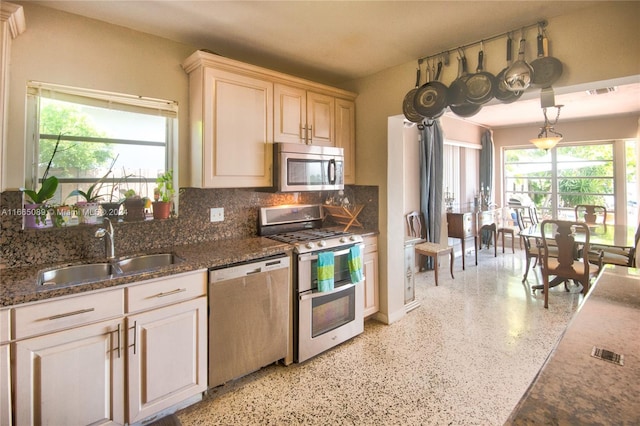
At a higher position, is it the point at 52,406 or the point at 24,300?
the point at 24,300

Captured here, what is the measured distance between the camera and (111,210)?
2.20 metres

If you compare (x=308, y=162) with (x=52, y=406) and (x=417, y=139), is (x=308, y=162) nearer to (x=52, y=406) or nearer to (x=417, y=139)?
(x=52, y=406)

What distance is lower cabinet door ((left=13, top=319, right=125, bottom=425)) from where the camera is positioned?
146 centimetres

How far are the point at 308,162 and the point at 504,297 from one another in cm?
301

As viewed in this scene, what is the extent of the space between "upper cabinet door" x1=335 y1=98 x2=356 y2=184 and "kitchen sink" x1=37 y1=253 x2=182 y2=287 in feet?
6.09

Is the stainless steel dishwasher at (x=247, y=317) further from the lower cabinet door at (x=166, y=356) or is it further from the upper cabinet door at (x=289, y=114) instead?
the upper cabinet door at (x=289, y=114)

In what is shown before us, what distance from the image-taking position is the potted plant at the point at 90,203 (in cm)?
209

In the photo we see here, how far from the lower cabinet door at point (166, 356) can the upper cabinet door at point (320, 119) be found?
69.2 inches

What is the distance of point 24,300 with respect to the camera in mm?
1430

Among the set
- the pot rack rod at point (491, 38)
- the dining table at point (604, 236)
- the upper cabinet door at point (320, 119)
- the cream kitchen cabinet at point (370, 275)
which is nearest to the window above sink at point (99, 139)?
the upper cabinet door at point (320, 119)

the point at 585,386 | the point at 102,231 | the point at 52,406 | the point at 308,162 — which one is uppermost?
the point at 308,162

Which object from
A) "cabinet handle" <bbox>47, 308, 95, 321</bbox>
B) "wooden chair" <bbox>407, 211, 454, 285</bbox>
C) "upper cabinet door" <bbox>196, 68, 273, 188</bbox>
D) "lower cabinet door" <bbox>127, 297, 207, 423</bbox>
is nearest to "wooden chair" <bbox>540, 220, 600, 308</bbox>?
"wooden chair" <bbox>407, 211, 454, 285</bbox>

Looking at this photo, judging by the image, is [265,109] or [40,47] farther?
[265,109]

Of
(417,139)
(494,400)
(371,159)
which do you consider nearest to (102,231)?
(371,159)
